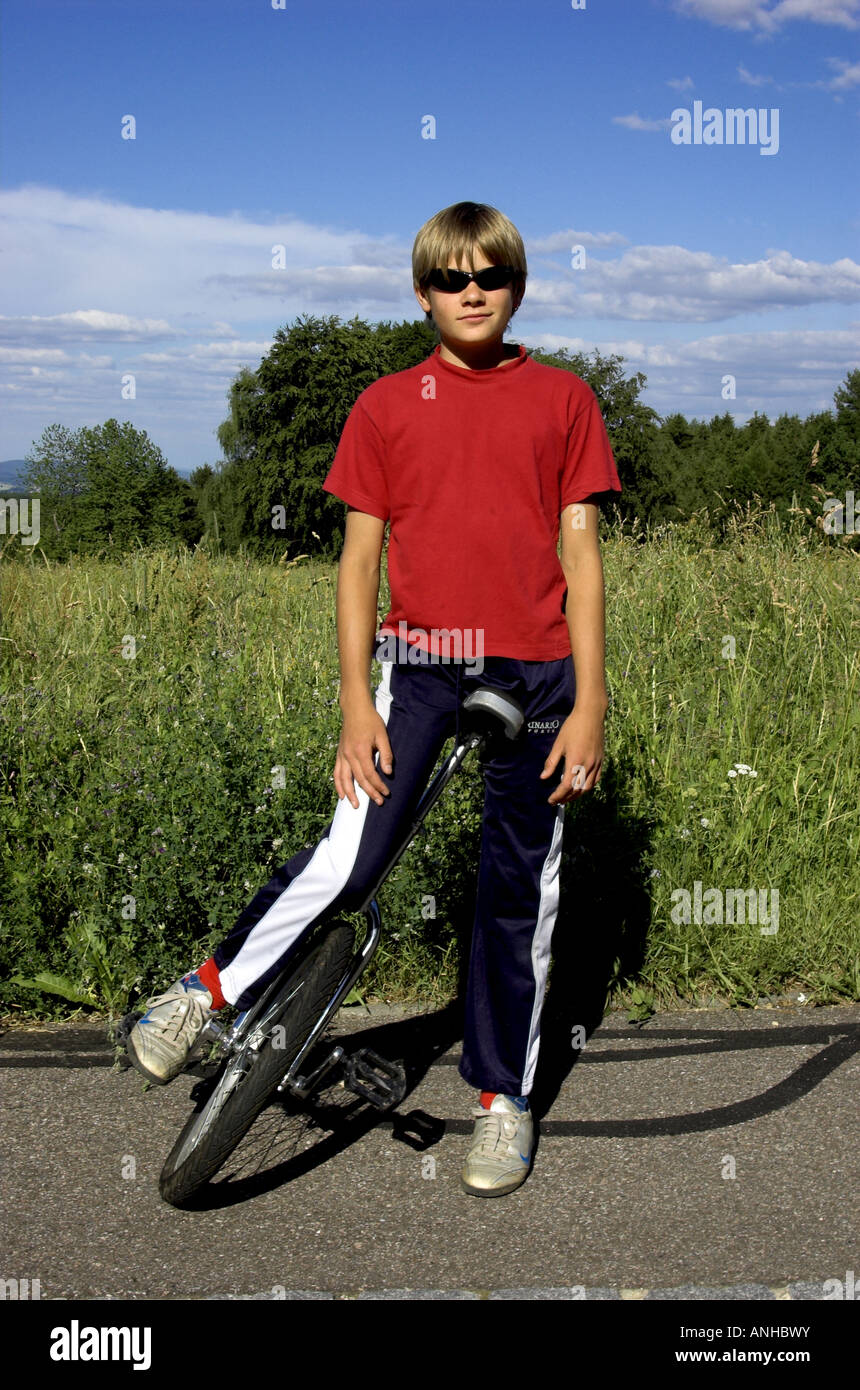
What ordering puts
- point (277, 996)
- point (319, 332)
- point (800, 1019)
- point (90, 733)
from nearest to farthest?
point (277, 996), point (800, 1019), point (90, 733), point (319, 332)

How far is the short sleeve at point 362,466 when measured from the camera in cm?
302

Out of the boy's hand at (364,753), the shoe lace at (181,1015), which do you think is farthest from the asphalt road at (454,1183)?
the boy's hand at (364,753)

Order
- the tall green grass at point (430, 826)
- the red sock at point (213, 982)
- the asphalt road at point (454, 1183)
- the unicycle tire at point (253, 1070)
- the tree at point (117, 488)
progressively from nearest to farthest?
the asphalt road at point (454, 1183) < the unicycle tire at point (253, 1070) < the red sock at point (213, 982) < the tall green grass at point (430, 826) < the tree at point (117, 488)

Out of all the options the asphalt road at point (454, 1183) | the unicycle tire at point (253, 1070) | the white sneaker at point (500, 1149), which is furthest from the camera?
the white sneaker at point (500, 1149)

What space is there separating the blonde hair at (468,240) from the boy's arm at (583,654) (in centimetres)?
60

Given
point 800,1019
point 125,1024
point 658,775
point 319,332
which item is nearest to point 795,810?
point 658,775

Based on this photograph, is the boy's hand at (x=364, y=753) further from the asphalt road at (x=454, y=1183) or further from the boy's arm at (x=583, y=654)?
the asphalt road at (x=454, y=1183)

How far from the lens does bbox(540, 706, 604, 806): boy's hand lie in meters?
3.02

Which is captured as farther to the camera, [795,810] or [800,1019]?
[795,810]

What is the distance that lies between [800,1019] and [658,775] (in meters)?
1.26

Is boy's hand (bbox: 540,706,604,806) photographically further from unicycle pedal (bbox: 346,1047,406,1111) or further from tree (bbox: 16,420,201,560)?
tree (bbox: 16,420,201,560)

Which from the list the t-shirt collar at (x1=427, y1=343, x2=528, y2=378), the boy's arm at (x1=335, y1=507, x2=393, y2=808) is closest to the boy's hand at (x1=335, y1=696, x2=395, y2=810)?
the boy's arm at (x1=335, y1=507, x2=393, y2=808)

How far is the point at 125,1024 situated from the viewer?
3117mm

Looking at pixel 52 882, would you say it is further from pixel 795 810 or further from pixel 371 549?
pixel 795 810
